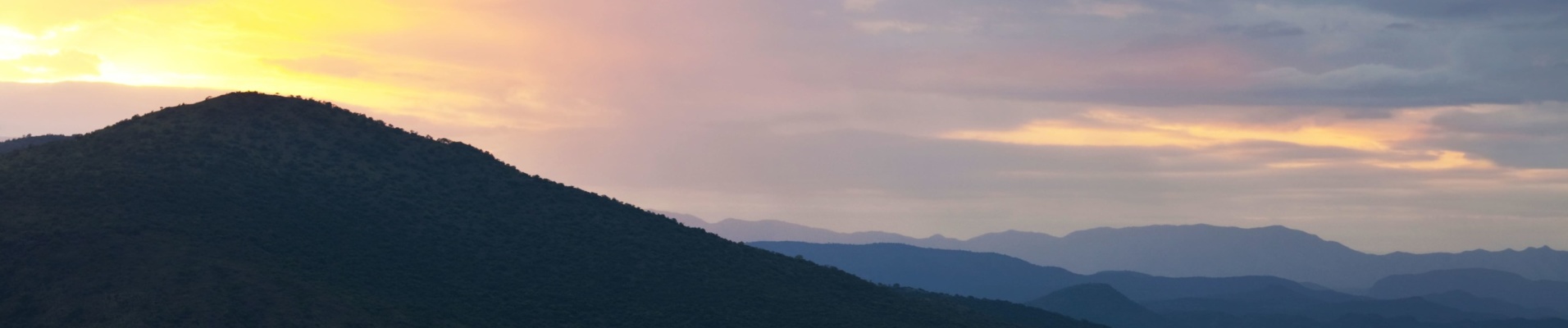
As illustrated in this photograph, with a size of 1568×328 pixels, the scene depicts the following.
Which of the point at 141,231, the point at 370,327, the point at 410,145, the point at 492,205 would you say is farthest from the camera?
the point at 410,145

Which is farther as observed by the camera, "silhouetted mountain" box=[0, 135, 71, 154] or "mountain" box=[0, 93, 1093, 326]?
"silhouetted mountain" box=[0, 135, 71, 154]

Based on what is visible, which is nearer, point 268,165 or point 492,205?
point 268,165

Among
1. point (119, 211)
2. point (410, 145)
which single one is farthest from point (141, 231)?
point (410, 145)

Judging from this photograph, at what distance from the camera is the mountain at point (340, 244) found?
199 feet

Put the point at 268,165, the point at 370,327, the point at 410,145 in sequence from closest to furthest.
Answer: the point at 370,327 → the point at 268,165 → the point at 410,145

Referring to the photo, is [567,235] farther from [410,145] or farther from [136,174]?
[136,174]

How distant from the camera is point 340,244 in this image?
73.6 m

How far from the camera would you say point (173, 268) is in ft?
203

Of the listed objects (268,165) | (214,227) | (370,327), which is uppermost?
(268,165)

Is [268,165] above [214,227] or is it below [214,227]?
above

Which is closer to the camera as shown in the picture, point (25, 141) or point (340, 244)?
point (340, 244)

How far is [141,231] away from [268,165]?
52.8ft

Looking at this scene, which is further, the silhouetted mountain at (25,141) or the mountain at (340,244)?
the silhouetted mountain at (25,141)

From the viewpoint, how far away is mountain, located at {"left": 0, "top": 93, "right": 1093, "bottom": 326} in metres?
60.7
